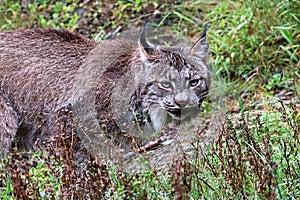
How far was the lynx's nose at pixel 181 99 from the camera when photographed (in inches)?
177

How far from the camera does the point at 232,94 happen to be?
6121 millimetres

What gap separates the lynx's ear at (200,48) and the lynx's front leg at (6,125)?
1488mm

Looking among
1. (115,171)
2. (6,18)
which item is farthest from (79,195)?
(6,18)

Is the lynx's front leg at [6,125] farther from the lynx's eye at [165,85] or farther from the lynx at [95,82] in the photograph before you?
the lynx's eye at [165,85]

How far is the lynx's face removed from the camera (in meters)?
4.56

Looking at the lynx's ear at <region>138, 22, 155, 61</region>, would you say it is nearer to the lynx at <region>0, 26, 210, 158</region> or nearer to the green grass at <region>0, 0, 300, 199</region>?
the lynx at <region>0, 26, 210, 158</region>

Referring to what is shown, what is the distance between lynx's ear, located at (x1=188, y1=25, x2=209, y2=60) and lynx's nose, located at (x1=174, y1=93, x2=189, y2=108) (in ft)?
1.33

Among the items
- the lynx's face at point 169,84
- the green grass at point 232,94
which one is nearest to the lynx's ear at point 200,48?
the lynx's face at point 169,84

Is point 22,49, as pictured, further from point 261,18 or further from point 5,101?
point 261,18

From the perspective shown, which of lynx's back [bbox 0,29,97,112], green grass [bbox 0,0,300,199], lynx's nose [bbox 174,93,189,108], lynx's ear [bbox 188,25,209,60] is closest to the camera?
green grass [bbox 0,0,300,199]

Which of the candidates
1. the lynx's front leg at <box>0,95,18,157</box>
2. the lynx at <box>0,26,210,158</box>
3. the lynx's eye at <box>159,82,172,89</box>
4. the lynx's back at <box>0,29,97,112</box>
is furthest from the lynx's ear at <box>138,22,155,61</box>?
the lynx's front leg at <box>0,95,18,157</box>

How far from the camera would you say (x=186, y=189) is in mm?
2977

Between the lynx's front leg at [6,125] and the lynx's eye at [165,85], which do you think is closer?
the lynx's eye at [165,85]

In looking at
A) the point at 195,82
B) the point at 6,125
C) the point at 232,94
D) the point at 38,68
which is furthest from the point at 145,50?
the point at 232,94
